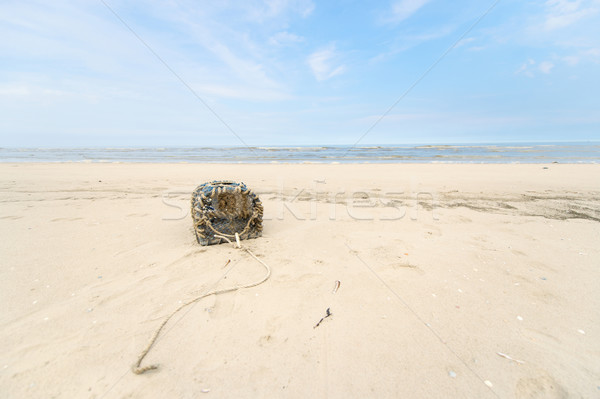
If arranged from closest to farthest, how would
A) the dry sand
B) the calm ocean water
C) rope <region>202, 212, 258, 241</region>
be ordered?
the dry sand → rope <region>202, 212, 258, 241</region> → the calm ocean water

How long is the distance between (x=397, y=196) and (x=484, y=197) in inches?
76.1

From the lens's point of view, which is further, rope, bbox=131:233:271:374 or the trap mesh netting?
the trap mesh netting

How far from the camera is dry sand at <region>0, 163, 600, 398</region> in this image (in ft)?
5.02

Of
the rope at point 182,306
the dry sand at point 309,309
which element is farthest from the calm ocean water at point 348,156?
the rope at point 182,306

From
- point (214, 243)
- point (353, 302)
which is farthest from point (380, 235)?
point (214, 243)

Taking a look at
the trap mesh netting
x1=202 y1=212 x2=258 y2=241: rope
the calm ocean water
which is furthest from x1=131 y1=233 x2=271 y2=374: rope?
the calm ocean water

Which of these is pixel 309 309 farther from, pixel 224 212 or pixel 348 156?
pixel 348 156

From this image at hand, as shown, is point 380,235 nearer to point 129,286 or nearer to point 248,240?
point 248,240

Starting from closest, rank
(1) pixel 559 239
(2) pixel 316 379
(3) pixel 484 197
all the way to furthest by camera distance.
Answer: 1. (2) pixel 316 379
2. (1) pixel 559 239
3. (3) pixel 484 197

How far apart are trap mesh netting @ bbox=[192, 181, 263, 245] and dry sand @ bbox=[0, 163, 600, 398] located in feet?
0.71

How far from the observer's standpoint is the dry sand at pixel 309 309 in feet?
5.02

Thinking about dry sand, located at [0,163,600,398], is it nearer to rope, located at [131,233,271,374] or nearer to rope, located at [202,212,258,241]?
rope, located at [131,233,271,374]

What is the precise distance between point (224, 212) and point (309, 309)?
178cm

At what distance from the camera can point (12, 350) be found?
5.57 feet
